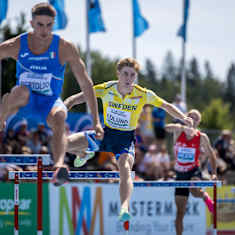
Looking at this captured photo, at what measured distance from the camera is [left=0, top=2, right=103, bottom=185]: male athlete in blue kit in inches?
193

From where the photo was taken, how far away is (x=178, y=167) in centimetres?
817

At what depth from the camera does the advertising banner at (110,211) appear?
9570 millimetres

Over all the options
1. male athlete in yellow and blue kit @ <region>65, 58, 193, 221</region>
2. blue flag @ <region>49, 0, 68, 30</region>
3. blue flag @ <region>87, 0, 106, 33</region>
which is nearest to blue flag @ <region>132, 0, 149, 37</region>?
blue flag @ <region>87, 0, 106, 33</region>

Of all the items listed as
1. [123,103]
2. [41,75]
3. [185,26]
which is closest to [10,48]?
[41,75]

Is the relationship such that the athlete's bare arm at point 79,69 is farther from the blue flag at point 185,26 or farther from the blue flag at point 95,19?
the blue flag at point 185,26

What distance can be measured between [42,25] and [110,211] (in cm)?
573

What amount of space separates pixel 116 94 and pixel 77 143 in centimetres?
85

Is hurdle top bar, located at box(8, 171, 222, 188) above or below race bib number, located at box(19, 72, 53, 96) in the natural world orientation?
below

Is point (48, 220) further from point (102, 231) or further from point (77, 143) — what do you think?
point (77, 143)

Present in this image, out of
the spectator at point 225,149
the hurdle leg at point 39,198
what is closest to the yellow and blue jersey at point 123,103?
the hurdle leg at point 39,198

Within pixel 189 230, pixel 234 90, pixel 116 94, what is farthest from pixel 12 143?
pixel 234 90

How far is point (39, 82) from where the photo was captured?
5.04 m

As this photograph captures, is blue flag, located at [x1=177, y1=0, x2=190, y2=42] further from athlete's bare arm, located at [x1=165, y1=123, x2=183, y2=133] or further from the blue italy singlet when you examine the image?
the blue italy singlet

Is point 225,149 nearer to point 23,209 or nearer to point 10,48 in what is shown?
point 23,209
